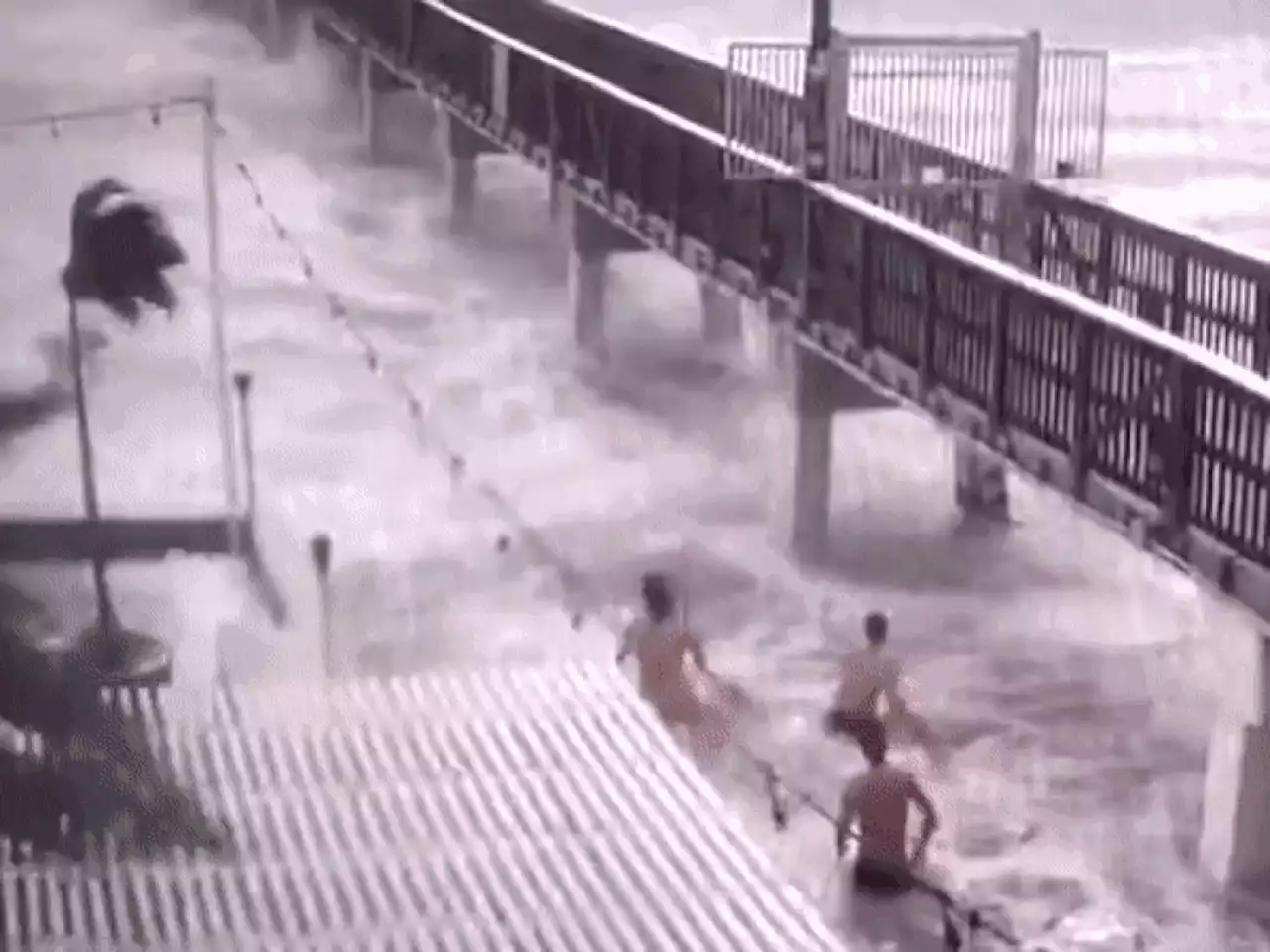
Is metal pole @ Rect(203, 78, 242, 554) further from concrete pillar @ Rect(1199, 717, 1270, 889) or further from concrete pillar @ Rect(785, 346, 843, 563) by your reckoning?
concrete pillar @ Rect(1199, 717, 1270, 889)

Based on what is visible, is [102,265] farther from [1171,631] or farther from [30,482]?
[1171,631]

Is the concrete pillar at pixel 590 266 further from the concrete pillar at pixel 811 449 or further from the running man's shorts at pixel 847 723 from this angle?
the running man's shorts at pixel 847 723

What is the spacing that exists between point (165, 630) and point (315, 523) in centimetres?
47

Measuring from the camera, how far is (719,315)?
6027 millimetres

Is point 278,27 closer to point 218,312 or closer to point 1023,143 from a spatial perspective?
point 218,312

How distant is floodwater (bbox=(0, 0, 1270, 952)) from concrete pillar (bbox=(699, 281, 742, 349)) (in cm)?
16

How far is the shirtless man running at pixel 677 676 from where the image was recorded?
4539 millimetres

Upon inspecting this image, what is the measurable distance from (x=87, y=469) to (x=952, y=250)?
2126 millimetres

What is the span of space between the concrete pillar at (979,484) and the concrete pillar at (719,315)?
Answer: 77 centimetres

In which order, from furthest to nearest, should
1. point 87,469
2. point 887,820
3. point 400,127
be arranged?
point 400,127 < point 887,820 < point 87,469

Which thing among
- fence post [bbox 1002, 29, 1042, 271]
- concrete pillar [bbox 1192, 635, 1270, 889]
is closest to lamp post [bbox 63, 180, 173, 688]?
concrete pillar [bbox 1192, 635, 1270, 889]

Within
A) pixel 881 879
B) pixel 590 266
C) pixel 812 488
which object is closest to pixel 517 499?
pixel 812 488

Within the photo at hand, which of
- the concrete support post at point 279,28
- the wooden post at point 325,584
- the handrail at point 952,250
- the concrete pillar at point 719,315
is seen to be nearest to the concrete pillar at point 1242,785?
the handrail at point 952,250

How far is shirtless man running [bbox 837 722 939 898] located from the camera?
177 inches
